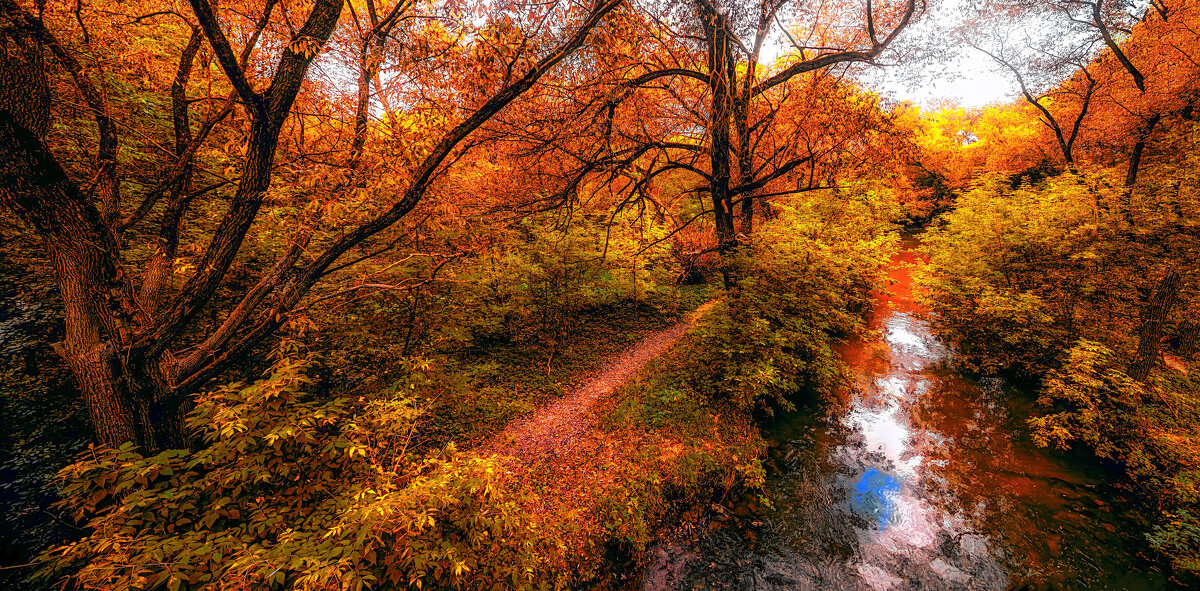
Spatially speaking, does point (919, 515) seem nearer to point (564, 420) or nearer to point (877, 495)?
point (877, 495)

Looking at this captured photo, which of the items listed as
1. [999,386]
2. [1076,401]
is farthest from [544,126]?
[999,386]

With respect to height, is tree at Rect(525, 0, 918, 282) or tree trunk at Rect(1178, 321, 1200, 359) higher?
tree at Rect(525, 0, 918, 282)

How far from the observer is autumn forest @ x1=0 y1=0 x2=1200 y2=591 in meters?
3.66

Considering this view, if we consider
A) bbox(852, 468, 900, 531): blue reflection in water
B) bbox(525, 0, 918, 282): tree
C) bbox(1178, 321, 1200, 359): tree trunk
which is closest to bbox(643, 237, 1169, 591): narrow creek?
bbox(852, 468, 900, 531): blue reflection in water

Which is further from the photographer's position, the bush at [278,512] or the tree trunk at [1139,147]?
the tree trunk at [1139,147]

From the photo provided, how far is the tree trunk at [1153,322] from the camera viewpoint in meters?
8.79

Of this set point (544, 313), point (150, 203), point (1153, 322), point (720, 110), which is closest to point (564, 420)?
point (544, 313)

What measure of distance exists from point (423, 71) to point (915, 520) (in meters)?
11.7

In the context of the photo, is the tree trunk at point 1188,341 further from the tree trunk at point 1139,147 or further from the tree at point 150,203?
the tree at point 150,203

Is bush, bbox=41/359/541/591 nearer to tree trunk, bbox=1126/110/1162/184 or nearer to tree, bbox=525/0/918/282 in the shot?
tree, bbox=525/0/918/282

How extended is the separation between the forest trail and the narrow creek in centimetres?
315

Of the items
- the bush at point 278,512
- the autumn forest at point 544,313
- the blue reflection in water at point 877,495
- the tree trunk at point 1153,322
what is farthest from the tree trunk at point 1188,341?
the bush at point 278,512

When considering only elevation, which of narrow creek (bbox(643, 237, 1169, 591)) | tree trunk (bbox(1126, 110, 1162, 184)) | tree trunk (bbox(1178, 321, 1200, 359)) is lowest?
narrow creek (bbox(643, 237, 1169, 591))

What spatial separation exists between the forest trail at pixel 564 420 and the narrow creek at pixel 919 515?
3.15 m
